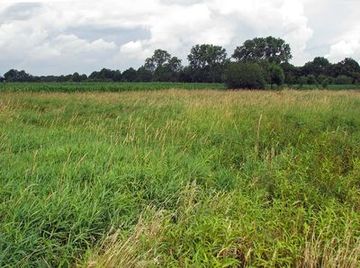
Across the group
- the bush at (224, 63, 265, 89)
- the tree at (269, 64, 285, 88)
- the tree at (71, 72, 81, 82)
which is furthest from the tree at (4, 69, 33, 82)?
the tree at (269, 64, 285, 88)

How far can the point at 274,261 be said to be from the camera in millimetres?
3324

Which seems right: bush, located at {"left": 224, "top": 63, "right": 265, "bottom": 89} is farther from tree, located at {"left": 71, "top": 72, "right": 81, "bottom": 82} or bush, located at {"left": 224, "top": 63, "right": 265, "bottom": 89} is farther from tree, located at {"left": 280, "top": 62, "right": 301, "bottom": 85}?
tree, located at {"left": 71, "top": 72, "right": 81, "bottom": 82}

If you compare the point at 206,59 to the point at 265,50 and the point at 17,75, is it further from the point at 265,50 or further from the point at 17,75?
the point at 17,75

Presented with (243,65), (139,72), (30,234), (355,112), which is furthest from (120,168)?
(139,72)

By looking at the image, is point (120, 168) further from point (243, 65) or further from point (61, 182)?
point (243, 65)

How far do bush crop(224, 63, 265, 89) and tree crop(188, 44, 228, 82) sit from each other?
3187 cm

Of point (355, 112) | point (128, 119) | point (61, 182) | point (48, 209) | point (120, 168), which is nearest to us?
point (48, 209)

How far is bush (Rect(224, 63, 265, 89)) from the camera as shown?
4406 centimetres

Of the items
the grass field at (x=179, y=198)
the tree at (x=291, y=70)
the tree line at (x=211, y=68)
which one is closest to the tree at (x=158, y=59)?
the tree line at (x=211, y=68)

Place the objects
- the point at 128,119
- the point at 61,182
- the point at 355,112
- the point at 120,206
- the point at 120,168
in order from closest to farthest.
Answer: the point at 120,206, the point at 61,182, the point at 120,168, the point at 128,119, the point at 355,112

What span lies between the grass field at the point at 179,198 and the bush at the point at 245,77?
122 ft

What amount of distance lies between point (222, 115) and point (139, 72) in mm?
75750

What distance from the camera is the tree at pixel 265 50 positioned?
82750mm

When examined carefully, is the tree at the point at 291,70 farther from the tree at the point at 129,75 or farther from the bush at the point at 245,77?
the tree at the point at 129,75
